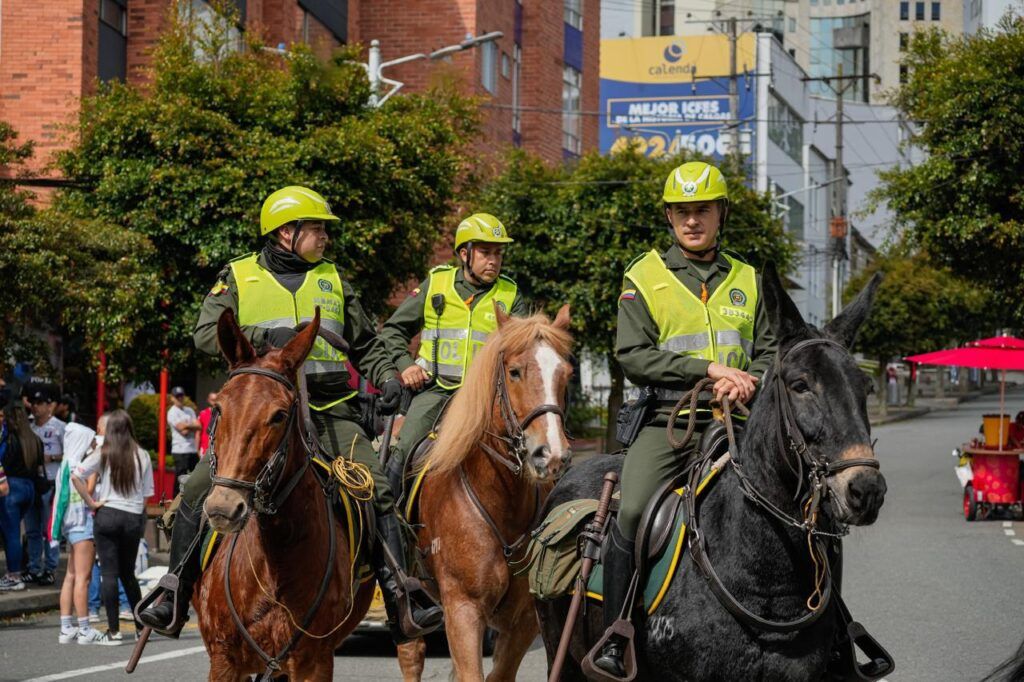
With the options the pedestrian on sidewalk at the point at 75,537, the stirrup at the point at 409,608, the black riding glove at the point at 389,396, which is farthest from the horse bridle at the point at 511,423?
the pedestrian on sidewalk at the point at 75,537

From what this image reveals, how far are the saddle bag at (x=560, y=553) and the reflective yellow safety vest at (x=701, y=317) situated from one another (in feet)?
2.71

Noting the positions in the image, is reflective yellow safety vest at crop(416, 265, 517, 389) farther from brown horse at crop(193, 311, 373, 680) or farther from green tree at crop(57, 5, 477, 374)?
green tree at crop(57, 5, 477, 374)

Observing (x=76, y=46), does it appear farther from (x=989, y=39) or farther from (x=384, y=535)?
(x=384, y=535)

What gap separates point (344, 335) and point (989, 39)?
747 inches

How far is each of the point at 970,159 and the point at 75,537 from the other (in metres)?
16.2

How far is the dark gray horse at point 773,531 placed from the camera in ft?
16.4

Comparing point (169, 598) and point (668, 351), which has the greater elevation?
point (668, 351)

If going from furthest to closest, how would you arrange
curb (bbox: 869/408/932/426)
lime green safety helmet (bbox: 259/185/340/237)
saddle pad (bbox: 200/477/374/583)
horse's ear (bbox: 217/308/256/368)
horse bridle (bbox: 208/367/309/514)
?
curb (bbox: 869/408/932/426) < lime green safety helmet (bbox: 259/185/340/237) < saddle pad (bbox: 200/477/374/583) < horse's ear (bbox: 217/308/256/368) < horse bridle (bbox: 208/367/309/514)

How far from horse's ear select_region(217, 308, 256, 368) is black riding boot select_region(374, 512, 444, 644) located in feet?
5.11

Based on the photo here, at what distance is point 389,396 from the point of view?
8.02 metres

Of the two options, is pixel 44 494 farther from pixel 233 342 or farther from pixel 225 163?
pixel 233 342

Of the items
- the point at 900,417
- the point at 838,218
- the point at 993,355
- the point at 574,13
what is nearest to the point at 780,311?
the point at 993,355

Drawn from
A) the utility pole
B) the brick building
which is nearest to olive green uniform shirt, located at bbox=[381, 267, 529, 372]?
the brick building

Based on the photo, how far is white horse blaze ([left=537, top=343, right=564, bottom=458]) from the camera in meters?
7.03
